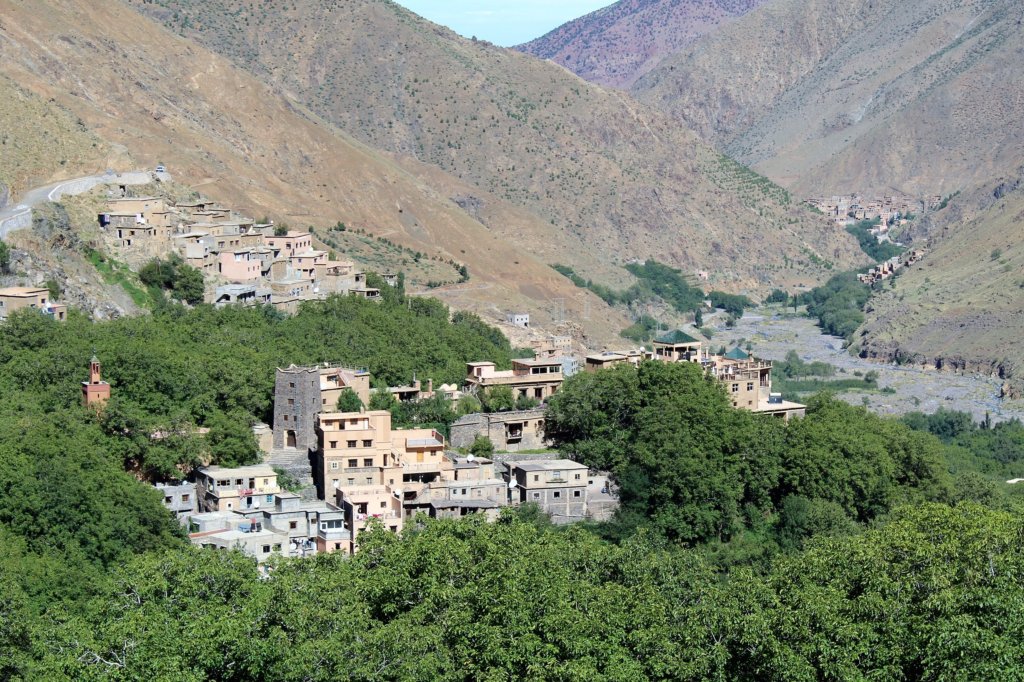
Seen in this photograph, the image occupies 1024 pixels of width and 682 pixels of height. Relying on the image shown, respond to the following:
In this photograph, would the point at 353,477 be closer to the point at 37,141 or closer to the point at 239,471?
the point at 239,471

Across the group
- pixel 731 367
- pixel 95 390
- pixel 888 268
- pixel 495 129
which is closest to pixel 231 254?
pixel 95 390

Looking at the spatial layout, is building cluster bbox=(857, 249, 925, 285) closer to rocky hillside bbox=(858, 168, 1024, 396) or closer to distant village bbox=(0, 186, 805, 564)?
rocky hillside bbox=(858, 168, 1024, 396)

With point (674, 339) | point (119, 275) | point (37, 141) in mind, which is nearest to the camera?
point (674, 339)

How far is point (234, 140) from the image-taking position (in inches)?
4914

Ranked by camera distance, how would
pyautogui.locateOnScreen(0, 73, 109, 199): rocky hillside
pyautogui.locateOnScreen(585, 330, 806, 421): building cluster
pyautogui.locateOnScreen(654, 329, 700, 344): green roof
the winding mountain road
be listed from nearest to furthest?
1. pyautogui.locateOnScreen(585, 330, 806, 421): building cluster
2. pyautogui.locateOnScreen(654, 329, 700, 344): green roof
3. the winding mountain road
4. pyautogui.locateOnScreen(0, 73, 109, 199): rocky hillside

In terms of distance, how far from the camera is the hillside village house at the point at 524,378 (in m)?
72.4

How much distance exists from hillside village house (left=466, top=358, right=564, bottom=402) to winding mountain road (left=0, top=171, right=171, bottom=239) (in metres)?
21.7

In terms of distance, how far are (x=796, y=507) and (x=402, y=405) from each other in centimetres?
1539

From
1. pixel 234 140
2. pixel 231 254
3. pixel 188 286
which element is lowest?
pixel 188 286

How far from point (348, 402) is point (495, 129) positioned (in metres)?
106

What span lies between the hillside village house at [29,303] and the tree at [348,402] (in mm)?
12770

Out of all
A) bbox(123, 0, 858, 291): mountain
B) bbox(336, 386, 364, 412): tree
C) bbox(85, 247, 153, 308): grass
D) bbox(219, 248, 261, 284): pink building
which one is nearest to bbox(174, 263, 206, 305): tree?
bbox(85, 247, 153, 308): grass

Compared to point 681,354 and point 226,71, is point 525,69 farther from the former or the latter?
point 681,354

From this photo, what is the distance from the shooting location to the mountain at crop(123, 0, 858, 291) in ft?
535
